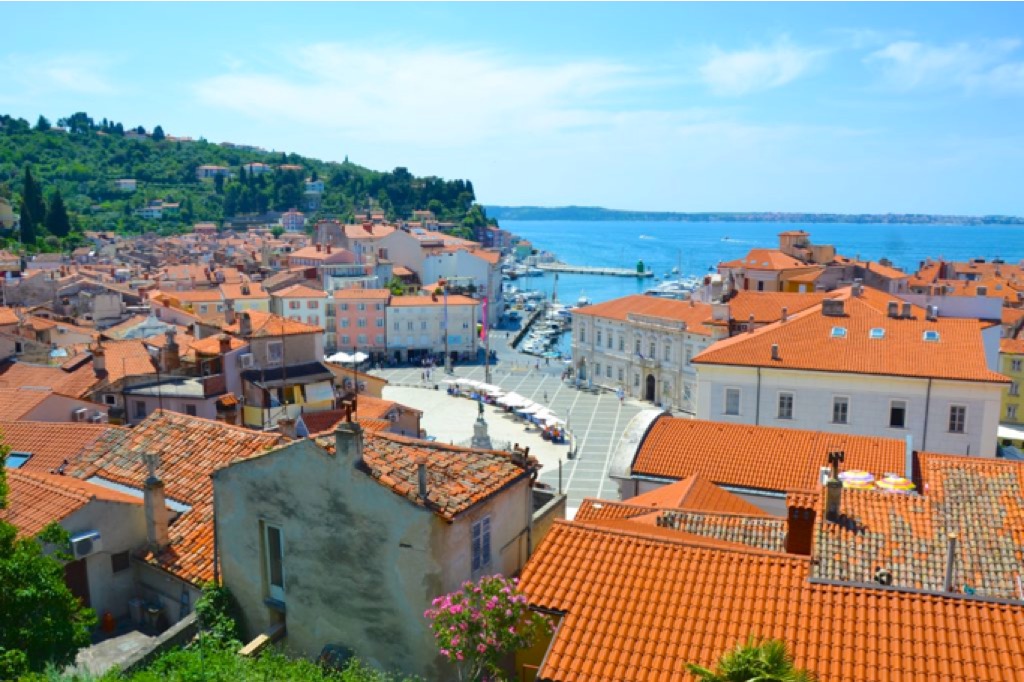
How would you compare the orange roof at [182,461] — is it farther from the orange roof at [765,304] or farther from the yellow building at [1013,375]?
the yellow building at [1013,375]

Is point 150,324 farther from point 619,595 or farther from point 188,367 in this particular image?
point 619,595

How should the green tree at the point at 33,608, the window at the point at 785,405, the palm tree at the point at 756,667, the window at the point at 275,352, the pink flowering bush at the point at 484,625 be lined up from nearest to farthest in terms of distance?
the palm tree at the point at 756,667 < the pink flowering bush at the point at 484,625 < the green tree at the point at 33,608 < the window at the point at 785,405 < the window at the point at 275,352

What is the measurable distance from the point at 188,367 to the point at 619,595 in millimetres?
27235

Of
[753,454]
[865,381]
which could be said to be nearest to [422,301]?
[865,381]

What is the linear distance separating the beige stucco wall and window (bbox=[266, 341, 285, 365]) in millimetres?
24277

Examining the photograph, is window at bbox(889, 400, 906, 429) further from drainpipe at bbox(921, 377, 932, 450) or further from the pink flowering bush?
the pink flowering bush

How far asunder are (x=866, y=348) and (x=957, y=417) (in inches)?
148

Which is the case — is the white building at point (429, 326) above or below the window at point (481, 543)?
below

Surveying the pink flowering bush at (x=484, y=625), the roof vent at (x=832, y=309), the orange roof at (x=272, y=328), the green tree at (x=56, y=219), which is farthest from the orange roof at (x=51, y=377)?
the green tree at (x=56, y=219)

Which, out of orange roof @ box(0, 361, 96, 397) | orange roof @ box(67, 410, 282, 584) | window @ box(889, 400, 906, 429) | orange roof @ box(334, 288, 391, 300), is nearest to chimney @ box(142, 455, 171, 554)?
orange roof @ box(67, 410, 282, 584)

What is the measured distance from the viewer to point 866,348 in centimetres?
2955

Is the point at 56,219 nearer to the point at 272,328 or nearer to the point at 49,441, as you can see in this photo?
the point at 272,328

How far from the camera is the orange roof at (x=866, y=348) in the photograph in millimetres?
27875

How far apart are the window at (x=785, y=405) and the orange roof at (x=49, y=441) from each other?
21305mm
